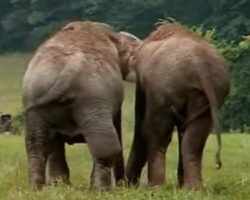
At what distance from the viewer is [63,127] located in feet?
33.9

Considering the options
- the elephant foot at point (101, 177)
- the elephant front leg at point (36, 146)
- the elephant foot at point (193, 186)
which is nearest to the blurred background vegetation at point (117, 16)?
the elephant foot at point (193, 186)

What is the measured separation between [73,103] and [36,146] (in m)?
0.61

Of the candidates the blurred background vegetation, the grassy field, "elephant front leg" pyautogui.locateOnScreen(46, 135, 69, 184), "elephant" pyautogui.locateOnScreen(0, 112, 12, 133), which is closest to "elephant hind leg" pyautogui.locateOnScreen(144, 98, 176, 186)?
the grassy field

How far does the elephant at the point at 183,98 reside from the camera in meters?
10.5

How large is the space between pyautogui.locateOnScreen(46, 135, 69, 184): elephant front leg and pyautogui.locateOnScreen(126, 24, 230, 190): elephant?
84 cm

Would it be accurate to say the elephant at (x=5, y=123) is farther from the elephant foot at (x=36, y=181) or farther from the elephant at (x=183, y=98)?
the elephant foot at (x=36, y=181)

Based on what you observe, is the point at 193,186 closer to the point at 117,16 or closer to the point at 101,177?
the point at 101,177

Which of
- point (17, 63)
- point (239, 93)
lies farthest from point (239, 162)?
point (17, 63)

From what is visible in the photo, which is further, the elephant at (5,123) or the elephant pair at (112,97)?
the elephant at (5,123)

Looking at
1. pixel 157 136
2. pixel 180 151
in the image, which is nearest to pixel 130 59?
pixel 157 136

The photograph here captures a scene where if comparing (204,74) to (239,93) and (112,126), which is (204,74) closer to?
(112,126)

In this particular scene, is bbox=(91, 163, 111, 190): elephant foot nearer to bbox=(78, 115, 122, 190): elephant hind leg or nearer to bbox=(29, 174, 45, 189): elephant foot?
bbox=(78, 115, 122, 190): elephant hind leg

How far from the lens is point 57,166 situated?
1089 cm

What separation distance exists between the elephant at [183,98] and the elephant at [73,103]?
0.38 meters
